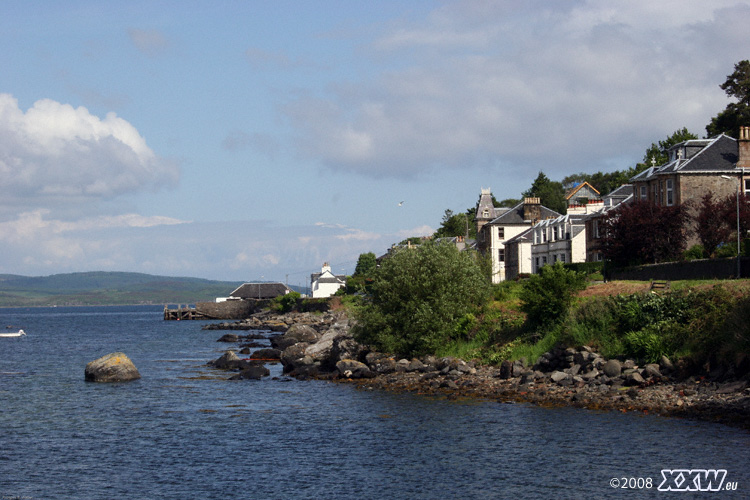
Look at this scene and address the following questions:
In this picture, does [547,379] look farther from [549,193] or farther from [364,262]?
[364,262]

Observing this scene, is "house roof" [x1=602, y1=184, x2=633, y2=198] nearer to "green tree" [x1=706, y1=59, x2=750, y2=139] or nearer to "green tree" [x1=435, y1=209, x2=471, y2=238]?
"green tree" [x1=706, y1=59, x2=750, y2=139]

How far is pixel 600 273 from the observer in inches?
2477

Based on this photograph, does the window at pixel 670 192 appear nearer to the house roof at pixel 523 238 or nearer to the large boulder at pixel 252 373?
the house roof at pixel 523 238

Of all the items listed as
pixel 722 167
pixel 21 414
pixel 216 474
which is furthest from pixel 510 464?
pixel 722 167

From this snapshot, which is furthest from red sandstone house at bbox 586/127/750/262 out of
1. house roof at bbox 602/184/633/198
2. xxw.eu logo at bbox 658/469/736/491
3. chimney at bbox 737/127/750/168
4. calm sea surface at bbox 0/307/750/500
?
xxw.eu logo at bbox 658/469/736/491

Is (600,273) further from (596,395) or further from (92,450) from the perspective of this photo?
(92,450)

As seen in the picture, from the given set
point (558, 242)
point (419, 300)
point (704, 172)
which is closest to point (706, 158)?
point (704, 172)

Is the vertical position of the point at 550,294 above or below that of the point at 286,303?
above

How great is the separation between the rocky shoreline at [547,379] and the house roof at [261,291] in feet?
406

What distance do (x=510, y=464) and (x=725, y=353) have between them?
1419 centimetres

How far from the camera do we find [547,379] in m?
39.5

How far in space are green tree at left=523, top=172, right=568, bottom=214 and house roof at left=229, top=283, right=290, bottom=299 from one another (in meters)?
66.0

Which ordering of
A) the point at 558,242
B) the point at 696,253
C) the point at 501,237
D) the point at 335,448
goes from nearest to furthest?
the point at 335,448 < the point at 696,253 < the point at 558,242 < the point at 501,237

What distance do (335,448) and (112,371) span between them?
27.3 m
